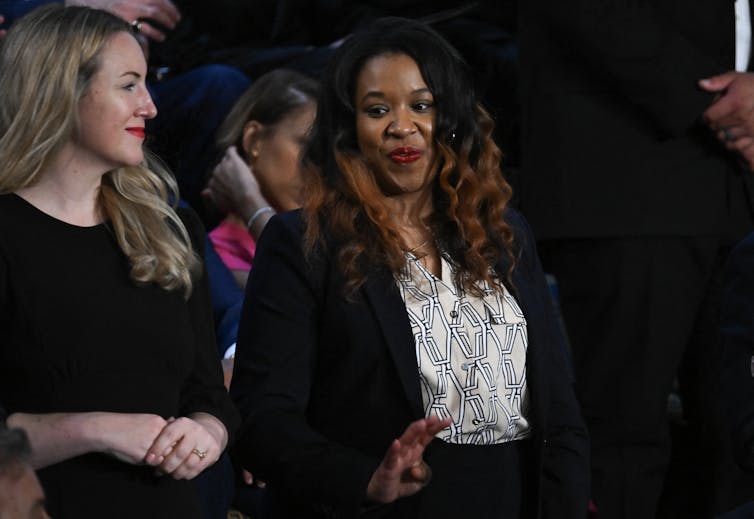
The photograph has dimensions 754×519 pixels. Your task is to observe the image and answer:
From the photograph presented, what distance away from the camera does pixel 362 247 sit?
2.89 m

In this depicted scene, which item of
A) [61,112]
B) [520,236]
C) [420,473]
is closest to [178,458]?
[420,473]

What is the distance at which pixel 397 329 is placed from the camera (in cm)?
280

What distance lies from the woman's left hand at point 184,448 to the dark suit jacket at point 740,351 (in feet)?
3.40

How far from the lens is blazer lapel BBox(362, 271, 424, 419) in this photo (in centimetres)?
278

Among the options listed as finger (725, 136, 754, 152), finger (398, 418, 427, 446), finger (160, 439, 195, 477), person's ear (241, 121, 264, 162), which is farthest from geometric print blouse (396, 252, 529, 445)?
person's ear (241, 121, 264, 162)

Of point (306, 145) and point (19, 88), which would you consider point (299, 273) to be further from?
point (19, 88)

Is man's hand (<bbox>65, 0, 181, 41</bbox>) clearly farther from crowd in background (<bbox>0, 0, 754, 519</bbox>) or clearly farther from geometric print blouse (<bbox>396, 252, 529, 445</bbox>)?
geometric print blouse (<bbox>396, 252, 529, 445</bbox>)

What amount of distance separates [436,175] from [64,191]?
0.78 m

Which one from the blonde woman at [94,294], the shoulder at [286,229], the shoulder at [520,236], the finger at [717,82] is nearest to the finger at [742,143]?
the finger at [717,82]

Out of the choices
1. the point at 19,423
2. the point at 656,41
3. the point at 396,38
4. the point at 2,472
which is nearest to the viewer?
the point at 2,472

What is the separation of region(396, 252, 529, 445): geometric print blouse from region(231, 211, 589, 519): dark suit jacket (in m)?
0.03

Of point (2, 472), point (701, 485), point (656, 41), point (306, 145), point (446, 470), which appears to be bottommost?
point (701, 485)

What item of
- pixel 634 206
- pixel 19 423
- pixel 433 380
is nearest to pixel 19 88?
pixel 19 423

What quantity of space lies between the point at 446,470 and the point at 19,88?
1.07 meters
